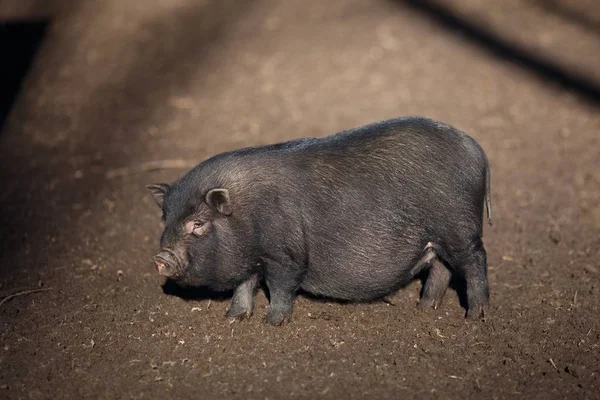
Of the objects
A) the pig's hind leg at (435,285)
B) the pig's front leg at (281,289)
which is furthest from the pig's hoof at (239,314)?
the pig's hind leg at (435,285)

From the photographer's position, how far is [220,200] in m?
4.92

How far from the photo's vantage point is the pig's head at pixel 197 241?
5004 millimetres

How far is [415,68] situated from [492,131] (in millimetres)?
1587

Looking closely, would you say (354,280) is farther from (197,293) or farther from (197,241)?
(197,293)

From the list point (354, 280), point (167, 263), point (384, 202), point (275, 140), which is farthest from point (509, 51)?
point (167, 263)

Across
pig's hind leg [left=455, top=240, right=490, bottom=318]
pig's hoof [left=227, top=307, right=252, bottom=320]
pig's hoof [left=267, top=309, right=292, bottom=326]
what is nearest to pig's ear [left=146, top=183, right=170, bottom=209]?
pig's hoof [left=227, top=307, right=252, bottom=320]

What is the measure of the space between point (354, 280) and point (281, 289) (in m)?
0.47

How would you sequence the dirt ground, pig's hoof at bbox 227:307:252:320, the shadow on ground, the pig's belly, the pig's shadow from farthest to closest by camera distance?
the shadow on ground → the pig's shadow → pig's hoof at bbox 227:307:252:320 → the pig's belly → the dirt ground

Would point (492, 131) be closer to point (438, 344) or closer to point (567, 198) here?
point (567, 198)

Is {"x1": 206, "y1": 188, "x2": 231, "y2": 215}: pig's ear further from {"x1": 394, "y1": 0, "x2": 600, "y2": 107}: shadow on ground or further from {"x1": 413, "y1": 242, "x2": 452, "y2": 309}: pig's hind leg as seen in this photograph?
{"x1": 394, "y1": 0, "x2": 600, "y2": 107}: shadow on ground

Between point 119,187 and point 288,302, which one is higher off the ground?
point 288,302

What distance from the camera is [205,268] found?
5090mm

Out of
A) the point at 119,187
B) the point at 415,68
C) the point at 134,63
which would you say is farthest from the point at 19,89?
the point at 415,68

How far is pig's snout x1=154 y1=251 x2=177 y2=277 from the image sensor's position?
5020mm
